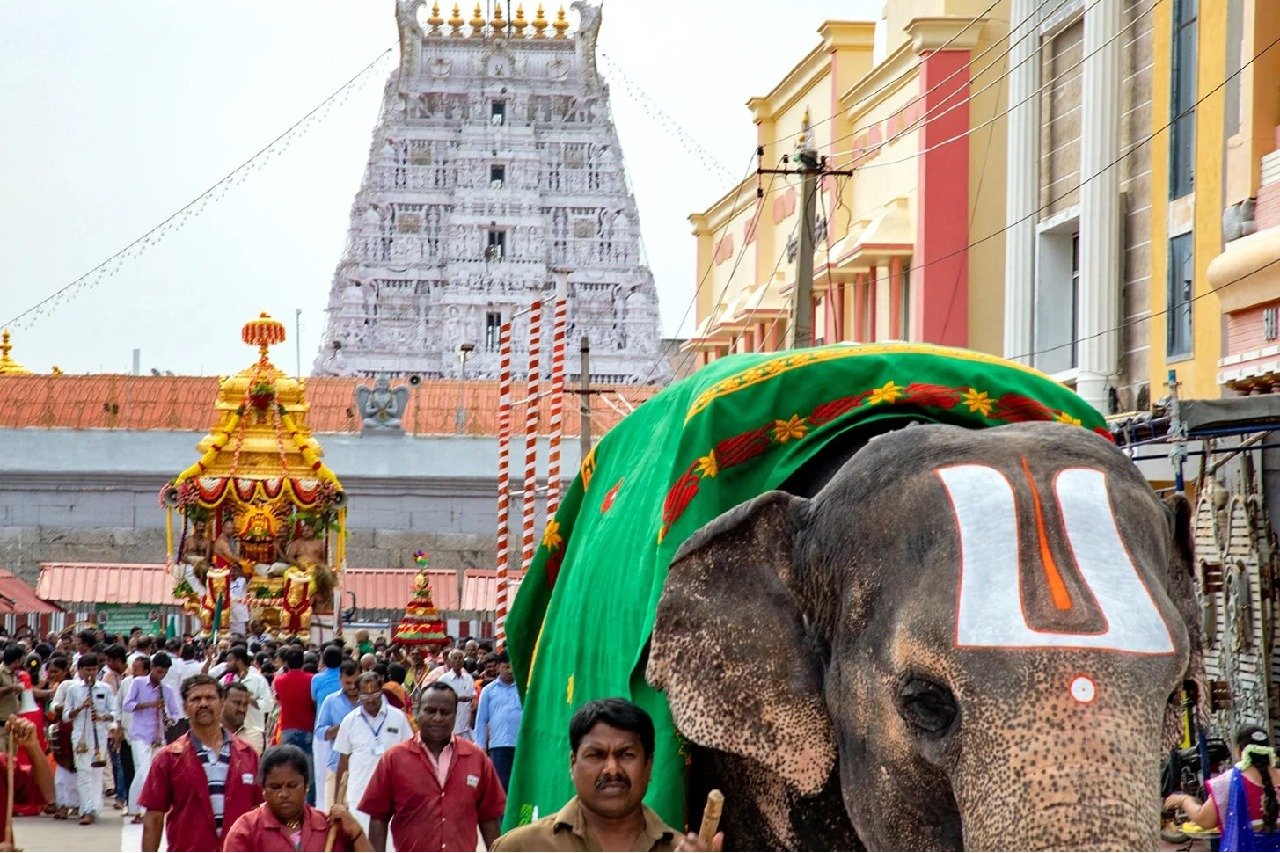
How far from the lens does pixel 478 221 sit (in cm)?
6600

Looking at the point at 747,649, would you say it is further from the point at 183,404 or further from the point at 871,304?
the point at 183,404

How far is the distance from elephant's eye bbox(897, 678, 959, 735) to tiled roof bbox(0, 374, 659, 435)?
39984 millimetres

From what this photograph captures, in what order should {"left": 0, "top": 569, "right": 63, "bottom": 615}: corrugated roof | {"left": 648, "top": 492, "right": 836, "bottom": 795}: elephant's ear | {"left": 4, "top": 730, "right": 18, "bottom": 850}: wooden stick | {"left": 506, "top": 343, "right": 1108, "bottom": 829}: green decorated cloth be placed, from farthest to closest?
{"left": 0, "top": 569, "right": 63, "bottom": 615}: corrugated roof, {"left": 4, "top": 730, "right": 18, "bottom": 850}: wooden stick, {"left": 506, "top": 343, "right": 1108, "bottom": 829}: green decorated cloth, {"left": 648, "top": 492, "right": 836, "bottom": 795}: elephant's ear

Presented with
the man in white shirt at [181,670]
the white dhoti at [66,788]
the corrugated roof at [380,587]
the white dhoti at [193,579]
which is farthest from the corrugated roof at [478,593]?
the white dhoti at [66,788]

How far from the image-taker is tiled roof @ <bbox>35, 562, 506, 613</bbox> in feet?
119

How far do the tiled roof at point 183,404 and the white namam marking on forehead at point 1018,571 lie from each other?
131ft

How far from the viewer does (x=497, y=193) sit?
66.5 m

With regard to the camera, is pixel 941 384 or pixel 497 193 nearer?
pixel 941 384

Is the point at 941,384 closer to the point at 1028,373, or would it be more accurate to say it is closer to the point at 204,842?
the point at 1028,373

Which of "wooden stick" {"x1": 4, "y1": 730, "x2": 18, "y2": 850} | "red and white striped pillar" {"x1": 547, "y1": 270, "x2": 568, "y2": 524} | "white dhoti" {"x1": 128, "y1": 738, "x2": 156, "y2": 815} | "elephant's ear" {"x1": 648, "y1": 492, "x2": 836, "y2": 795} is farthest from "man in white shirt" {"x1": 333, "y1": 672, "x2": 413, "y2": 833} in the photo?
"elephant's ear" {"x1": 648, "y1": 492, "x2": 836, "y2": 795}

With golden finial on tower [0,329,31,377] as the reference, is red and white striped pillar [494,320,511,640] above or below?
below

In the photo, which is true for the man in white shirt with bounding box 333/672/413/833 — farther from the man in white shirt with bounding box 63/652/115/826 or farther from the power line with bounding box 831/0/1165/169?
the power line with bounding box 831/0/1165/169

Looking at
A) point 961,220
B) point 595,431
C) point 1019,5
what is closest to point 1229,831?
point 1019,5

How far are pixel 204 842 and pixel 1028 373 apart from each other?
4.16m
